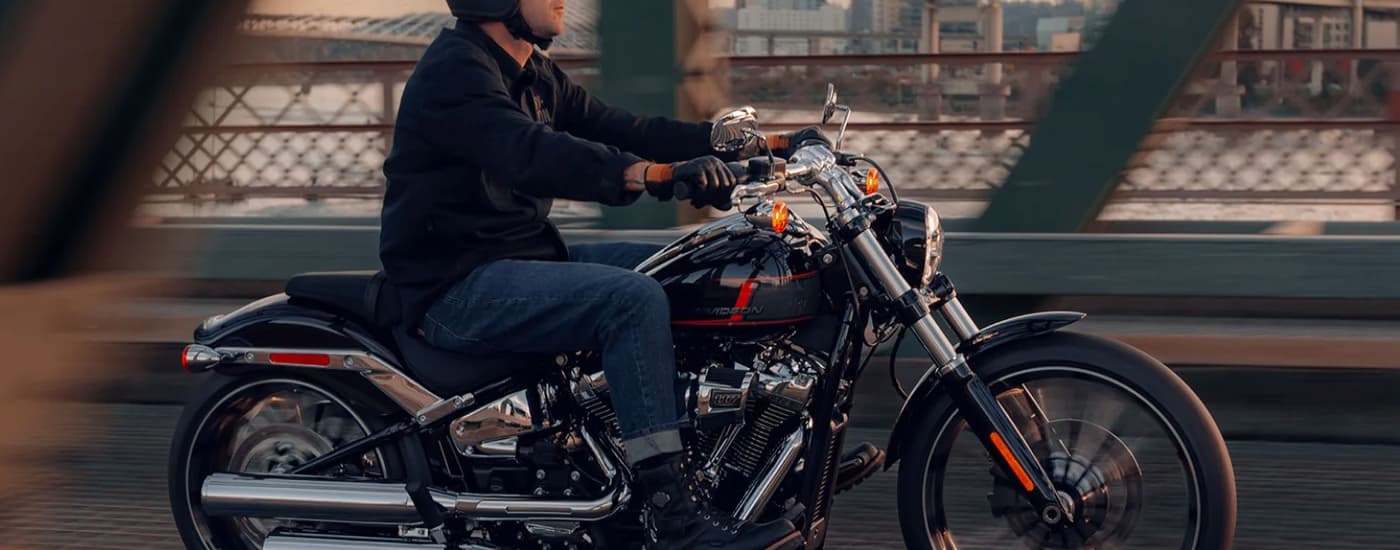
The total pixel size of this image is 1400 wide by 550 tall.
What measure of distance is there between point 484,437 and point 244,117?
9.68m

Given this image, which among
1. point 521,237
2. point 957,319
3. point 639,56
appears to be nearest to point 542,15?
point 521,237

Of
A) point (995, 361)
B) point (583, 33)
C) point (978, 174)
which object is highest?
point (583, 33)

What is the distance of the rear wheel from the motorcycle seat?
0.66ft

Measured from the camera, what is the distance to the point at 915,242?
11.4 feet

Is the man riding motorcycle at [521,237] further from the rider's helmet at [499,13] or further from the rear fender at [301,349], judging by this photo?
the rear fender at [301,349]

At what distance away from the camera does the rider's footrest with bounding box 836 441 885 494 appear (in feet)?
12.1

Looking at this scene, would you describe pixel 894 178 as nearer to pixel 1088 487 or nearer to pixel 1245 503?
pixel 1245 503

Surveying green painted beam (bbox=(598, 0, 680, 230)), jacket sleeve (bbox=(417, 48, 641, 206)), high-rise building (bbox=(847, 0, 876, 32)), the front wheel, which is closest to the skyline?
high-rise building (bbox=(847, 0, 876, 32))

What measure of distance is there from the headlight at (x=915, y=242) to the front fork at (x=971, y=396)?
0.04 m

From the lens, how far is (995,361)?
11.4 feet

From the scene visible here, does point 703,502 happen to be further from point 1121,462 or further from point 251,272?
point 251,272

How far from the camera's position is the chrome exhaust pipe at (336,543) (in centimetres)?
377

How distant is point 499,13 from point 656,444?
946 millimetres

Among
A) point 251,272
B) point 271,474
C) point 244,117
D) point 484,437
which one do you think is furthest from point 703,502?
point 244,117
